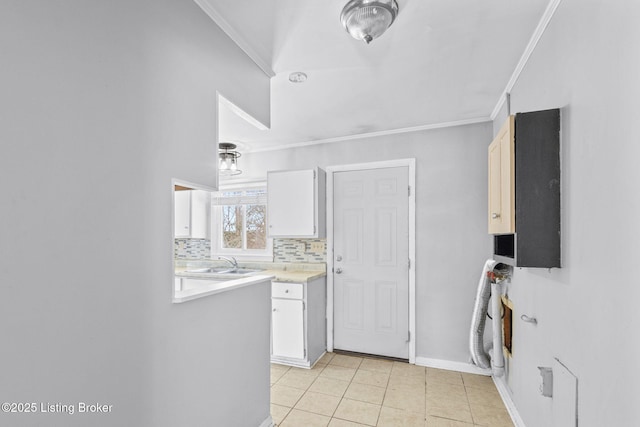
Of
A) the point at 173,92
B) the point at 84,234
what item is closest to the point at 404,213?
the point at 173,92

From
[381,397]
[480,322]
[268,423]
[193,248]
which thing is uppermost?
[193,248]

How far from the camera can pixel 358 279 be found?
11.6 feet

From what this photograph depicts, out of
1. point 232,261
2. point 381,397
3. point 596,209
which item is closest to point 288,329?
point 381,397

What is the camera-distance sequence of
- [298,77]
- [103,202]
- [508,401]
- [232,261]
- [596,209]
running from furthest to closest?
1. [232,261]
2. [508,401]
3. [298,77]
4. [596,209]
5. [103,202]

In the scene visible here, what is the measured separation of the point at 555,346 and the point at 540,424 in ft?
1.87

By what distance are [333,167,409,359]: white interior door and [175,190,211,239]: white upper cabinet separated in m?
1.85

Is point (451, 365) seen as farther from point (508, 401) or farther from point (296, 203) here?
point (296, 203)

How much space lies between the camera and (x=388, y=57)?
6.62 ft

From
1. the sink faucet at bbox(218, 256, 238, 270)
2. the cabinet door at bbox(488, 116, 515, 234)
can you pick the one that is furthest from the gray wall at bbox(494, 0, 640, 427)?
the sink faucet at bbox(218, 256, 238, 270)

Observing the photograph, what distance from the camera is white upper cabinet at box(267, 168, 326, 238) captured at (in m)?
3.41

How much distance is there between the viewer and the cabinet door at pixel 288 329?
316 cm

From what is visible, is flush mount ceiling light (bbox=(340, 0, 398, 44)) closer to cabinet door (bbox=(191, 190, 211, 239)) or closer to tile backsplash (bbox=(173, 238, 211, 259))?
cabinet door (bbox=(191, 190, 211, 239))

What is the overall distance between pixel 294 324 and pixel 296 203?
4.18 ft

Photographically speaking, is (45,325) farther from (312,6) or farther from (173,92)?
(312,6)
